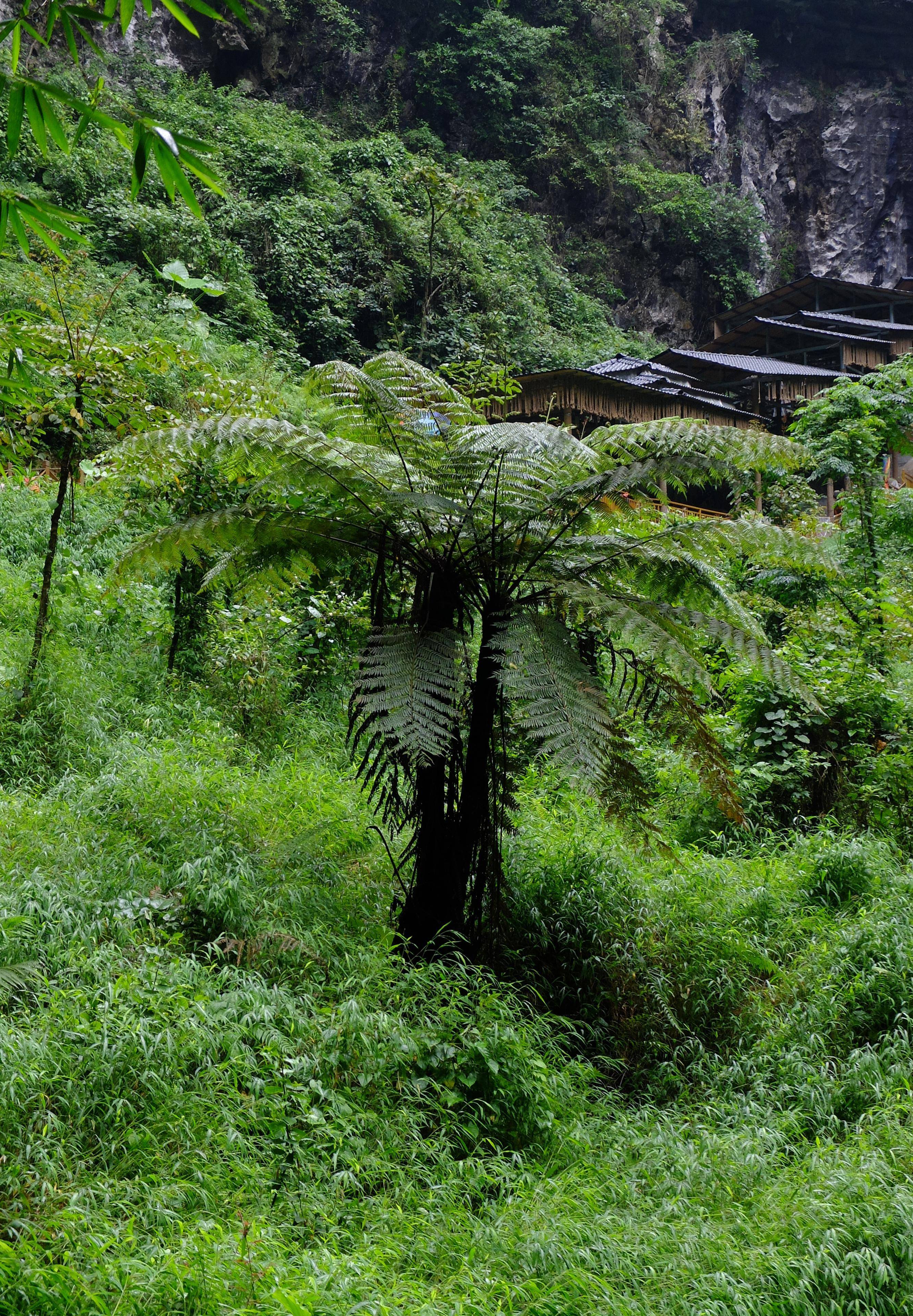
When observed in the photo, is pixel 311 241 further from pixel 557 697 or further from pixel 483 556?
pixel 557 697

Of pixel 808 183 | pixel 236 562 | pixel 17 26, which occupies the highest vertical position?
pixel 808 183

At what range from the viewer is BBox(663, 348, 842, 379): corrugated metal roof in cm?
2244

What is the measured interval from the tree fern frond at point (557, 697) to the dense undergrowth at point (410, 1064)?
38.6 inches

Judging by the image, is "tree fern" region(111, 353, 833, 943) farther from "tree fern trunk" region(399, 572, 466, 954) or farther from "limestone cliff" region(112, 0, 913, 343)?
"limestone cliff" region(112, 0, 913, 343)

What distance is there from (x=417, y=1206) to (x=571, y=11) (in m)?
36.2

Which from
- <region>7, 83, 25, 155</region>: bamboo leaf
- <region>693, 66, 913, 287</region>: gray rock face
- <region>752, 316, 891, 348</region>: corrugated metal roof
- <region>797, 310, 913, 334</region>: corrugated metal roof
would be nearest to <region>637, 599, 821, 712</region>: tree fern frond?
<region>7, 83, 25, 155</region>: bamboo leaf

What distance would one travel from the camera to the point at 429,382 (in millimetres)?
4227

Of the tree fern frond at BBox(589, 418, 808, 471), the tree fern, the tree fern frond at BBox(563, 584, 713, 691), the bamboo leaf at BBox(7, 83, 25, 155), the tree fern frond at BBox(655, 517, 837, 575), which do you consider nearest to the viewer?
the bamboo leaf at BBox(7, 83, 25, 155)

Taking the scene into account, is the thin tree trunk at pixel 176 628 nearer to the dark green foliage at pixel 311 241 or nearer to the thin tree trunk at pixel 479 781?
the thin tree trunk at pixel 479 781

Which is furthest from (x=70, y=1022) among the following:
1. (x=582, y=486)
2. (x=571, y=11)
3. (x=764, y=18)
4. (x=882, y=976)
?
(x=764, y=18)

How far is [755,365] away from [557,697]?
2209 cm

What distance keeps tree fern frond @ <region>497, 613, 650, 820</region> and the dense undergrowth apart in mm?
981

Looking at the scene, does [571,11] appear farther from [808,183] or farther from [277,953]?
[277,953]

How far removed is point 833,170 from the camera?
3659cm
